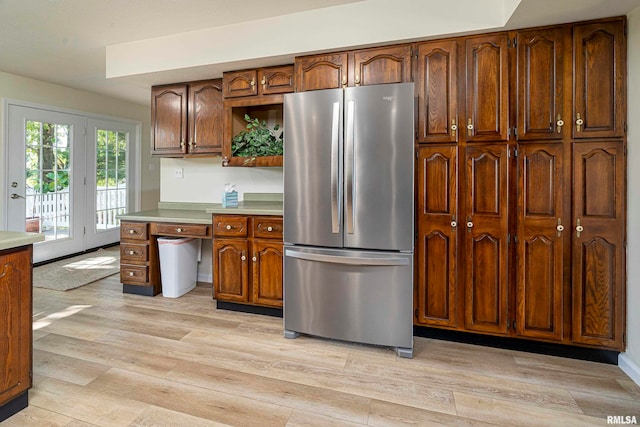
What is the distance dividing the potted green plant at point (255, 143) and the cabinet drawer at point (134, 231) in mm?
1178

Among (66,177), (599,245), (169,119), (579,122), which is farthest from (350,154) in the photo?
(66,177)

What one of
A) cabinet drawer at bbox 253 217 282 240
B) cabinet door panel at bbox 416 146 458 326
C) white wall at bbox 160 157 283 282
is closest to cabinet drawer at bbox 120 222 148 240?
white wall at bbox 160 157 283 282

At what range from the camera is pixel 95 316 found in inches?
117

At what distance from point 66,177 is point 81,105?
43.9 inches

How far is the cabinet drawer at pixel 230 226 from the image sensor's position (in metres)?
2.96

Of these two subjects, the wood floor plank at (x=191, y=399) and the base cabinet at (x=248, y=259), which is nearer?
the wood floor plank at (x=191, y=399)

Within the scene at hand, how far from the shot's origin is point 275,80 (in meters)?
3.00

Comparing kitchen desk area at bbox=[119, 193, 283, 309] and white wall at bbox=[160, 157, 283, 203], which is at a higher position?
white wall at bbox=[160, 157, 283, 203]

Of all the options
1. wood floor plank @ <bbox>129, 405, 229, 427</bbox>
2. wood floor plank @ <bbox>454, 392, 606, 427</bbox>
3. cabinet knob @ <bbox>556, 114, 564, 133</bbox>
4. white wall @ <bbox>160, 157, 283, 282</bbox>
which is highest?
cabinet knob @ <bbox>556, 114, 564, 133</bbox>

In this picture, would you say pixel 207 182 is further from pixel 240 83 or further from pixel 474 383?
pixel 474 383

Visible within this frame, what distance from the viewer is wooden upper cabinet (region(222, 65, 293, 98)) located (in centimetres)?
297

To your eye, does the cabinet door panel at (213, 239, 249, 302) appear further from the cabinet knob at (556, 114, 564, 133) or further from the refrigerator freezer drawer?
the cabinet knob at (556, 114, 564, 133)

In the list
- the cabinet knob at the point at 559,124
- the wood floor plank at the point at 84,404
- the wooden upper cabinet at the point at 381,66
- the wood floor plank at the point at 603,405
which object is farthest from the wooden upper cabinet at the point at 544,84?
the wood floor plank at the point at 84,404

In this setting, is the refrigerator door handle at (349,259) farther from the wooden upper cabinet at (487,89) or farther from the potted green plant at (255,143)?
the potted green plant at (255,143)
